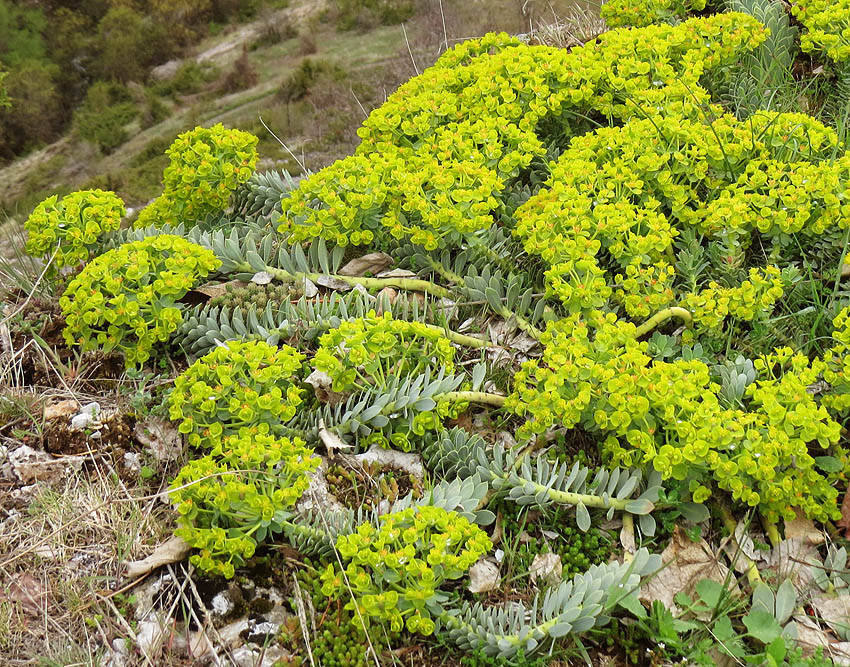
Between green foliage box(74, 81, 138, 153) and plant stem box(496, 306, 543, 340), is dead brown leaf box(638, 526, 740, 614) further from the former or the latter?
green foliage box(74, 81, 138, 153)

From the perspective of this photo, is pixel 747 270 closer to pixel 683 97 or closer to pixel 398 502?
pixel 683 97

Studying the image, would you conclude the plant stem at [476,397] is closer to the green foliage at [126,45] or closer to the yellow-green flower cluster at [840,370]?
the yellow-green flower cluster at [840,370]

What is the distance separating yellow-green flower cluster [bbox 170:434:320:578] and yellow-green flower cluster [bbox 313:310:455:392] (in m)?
0.34

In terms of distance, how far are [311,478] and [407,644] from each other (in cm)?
67

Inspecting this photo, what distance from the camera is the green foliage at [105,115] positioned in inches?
392

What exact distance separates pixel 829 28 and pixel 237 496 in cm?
378

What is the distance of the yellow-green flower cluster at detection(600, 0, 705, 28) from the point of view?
4.50 meters

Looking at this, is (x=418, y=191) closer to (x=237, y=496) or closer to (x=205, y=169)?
(x=205, y=169)

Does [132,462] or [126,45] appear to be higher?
[126,45]

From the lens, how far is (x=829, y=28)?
399 cm

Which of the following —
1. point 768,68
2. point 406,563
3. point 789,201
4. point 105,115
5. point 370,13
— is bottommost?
point 105,115

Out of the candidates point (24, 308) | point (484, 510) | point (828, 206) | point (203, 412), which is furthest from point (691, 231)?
point (24, 308)

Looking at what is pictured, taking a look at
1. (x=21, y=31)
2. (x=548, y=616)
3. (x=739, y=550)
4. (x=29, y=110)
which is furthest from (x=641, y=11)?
(x=21, y=31)

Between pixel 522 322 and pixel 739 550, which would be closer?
pixel 739 550
